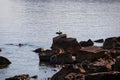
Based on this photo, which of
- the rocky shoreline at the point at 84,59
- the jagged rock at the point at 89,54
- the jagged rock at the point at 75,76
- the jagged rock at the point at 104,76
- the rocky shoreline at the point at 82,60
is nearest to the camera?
the jagged rock at the point at 104,76

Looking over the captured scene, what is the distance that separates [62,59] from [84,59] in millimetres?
3862

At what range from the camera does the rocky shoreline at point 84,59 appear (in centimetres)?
4928

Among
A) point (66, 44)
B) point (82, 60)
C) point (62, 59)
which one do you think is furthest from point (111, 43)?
point (62, 59)

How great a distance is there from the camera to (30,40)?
99.4m

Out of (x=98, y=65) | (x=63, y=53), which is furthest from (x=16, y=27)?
(x=98, y=65)

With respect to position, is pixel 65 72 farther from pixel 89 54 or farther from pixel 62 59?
pixel 62 59

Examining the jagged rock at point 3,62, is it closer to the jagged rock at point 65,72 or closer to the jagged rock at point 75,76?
the jagged rock at point 65,72

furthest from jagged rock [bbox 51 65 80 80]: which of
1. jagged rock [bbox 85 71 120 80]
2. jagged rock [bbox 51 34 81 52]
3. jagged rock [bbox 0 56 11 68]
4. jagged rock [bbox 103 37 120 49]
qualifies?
jagged rock [bbox 103 37 120 49]

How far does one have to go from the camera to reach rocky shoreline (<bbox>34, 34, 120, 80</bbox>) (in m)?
49.3

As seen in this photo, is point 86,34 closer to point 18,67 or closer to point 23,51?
point 23,51

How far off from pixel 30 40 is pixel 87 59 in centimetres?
3612

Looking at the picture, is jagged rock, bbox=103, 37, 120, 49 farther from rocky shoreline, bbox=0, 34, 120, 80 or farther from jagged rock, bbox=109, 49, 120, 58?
jagged rock, bbox=109, 49, 120, 58

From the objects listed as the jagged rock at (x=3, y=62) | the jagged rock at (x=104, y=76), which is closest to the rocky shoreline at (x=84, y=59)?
the jagged rock at (x=104, y=76)

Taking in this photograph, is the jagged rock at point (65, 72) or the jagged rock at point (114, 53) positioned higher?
the jagged rock at point (65, 72)
